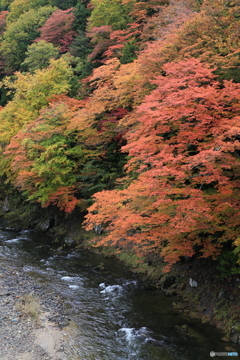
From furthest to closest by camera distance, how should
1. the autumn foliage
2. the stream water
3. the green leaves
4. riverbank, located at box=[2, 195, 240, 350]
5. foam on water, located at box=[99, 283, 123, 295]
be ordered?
the green leaves, foam on water, located at box=[99, 283, 123, 295], riverbank, located at box=[2, 195, 240, 350], the autumn foliage, the stream water

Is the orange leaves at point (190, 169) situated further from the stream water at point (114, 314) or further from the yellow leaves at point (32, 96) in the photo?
the yellow leaves at point (32, 96)

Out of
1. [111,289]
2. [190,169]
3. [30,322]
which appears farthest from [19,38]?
[30,322]

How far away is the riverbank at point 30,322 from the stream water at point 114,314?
1.25 ft

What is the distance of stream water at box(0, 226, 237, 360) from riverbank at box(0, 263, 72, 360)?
0.38 m

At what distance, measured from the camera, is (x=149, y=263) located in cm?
1259

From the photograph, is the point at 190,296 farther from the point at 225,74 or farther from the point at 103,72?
the point at 103,72

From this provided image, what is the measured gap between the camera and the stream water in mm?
7363

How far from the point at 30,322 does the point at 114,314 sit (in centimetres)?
259

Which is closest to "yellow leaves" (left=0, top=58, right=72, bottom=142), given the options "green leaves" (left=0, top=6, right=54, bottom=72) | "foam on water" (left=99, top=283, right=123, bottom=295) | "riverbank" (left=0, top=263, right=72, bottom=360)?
"riverbank" (left=0, top=263, right=72, bottom=360)

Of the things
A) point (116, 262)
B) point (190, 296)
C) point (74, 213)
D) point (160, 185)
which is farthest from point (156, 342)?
point (74, 213)

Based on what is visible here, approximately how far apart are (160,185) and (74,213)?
37.0ft

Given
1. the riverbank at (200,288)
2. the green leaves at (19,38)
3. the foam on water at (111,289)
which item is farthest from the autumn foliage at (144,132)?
the green leaves at (19,38)

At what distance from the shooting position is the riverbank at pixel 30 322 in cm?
701

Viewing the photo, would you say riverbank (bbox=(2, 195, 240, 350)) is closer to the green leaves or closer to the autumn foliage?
the autumn foliage
